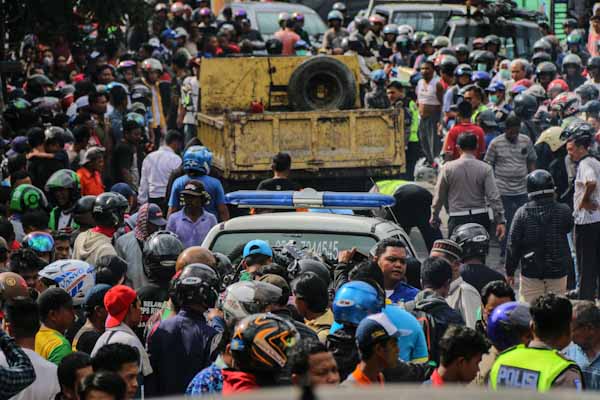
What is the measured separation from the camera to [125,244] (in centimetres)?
886

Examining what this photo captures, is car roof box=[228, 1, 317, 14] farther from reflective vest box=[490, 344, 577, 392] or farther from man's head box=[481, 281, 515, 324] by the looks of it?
reflective vest box=[490, 344, 577, 392]

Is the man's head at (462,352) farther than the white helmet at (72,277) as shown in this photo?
No

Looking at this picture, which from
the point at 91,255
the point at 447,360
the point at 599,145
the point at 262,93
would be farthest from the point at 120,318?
the point at 262,93

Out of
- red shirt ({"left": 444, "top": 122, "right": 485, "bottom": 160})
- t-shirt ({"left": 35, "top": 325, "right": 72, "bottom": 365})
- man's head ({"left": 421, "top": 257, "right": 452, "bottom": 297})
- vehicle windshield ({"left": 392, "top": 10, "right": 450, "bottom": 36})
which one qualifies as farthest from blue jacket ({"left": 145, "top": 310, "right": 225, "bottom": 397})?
vehicle windshield ({"left": 392, "top": 10, "right": 450, "bottom": 36})

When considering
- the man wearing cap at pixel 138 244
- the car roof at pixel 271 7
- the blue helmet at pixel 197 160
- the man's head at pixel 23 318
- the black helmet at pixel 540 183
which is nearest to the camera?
the man's head at pixel 23 318

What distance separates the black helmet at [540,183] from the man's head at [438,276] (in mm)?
3012

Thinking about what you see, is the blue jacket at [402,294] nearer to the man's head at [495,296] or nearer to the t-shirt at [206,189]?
the man's head at [495,296]

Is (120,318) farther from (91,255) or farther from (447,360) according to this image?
(91,255)

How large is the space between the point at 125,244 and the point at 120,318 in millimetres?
2582

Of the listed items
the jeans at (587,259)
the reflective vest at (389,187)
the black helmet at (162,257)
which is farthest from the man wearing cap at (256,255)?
the reflective vest at (389,187)

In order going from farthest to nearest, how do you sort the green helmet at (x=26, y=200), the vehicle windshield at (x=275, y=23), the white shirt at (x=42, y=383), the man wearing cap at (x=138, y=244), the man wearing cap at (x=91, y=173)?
1. the vehicle windshield at (x=275, y=23)
2. the man wearing cap at (x=91, y=173)
3. the green helmet at (x=26, y=200)
4. the man wearing cap at (x=138, y=244)
5. the white shirt at (x=42, y=383)

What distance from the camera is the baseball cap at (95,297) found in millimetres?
6695

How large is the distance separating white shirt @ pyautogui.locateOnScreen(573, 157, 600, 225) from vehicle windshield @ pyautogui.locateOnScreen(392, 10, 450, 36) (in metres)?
14.9

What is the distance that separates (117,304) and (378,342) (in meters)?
1.69
